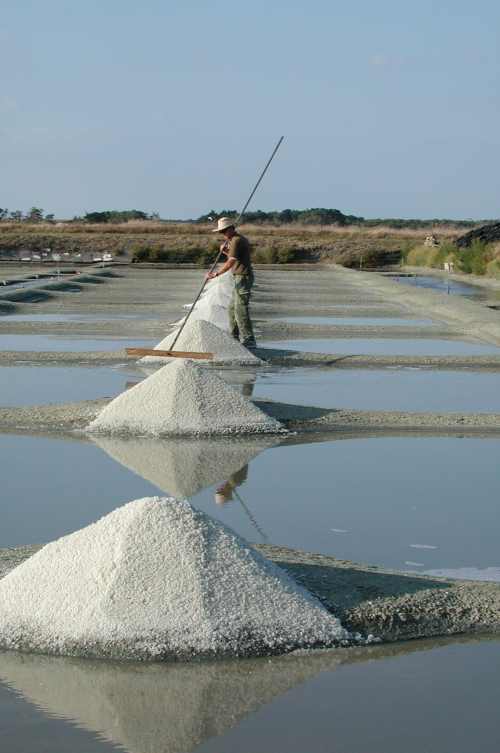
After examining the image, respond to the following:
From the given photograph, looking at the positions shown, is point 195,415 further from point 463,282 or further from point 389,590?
point 463,282

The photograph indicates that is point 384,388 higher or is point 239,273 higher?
point 239,273

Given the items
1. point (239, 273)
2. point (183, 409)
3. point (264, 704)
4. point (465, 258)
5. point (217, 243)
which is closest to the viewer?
point (264, 704)

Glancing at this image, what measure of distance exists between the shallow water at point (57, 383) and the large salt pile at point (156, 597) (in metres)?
6.35

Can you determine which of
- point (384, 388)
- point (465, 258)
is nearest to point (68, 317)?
point (384, 388)

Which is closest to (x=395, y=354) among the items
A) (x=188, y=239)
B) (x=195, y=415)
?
(x=195, y=415)

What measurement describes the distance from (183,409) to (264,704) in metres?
5.47

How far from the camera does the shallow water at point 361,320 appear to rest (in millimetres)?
22078

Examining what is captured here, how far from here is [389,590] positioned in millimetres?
5836

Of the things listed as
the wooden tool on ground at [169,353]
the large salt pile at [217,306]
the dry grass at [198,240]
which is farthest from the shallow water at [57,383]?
the dry grass at [198,240]

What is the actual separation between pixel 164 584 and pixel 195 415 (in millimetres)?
4929

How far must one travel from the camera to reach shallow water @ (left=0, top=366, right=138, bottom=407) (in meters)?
12.1

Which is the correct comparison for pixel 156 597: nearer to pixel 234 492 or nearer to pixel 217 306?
pixel 234 492

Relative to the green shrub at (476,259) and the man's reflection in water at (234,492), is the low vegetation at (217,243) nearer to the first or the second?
the green shrub at (476,259)

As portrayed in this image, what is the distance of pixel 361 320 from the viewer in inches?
902
